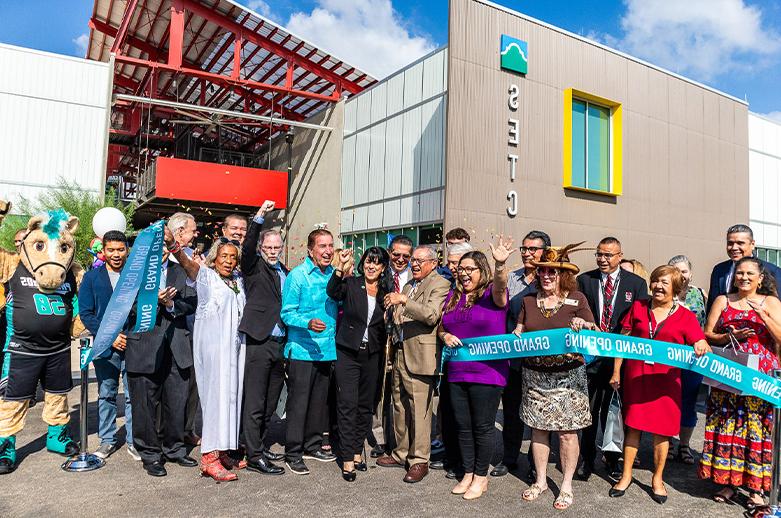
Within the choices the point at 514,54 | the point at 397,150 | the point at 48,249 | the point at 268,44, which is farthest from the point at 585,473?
the point at 268,44

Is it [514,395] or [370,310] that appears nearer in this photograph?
[370,310]

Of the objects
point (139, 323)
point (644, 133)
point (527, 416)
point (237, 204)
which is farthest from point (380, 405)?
point (237, 204)

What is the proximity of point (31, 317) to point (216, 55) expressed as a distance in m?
21.5

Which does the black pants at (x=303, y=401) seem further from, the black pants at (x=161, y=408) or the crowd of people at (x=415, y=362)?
the black pants at (x=161, y=408)

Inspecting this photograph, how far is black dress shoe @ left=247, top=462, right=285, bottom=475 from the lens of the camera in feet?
14.7

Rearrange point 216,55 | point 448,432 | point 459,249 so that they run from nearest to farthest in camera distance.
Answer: point 448,432
point 459,249
point 216,55

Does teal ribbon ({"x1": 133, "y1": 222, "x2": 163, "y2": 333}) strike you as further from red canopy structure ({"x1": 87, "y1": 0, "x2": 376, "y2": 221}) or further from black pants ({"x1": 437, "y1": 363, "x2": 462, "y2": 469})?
red canopy structure ({"x1": 87, "y1": 0, "x2": 376, "y2": 221})

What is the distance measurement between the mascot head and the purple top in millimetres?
3295

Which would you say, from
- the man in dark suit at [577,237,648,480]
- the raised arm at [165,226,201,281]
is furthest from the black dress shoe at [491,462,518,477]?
the raised arm at [165,226,201,281]

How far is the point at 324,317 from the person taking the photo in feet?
15.2

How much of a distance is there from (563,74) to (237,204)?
13.0m

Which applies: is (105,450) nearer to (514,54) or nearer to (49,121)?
(514,54)

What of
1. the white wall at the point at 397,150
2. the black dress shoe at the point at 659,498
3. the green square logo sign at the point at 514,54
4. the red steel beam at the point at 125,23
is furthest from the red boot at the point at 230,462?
the red steel beam at the point at 125,23

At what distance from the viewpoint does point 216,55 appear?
23.7 meters
